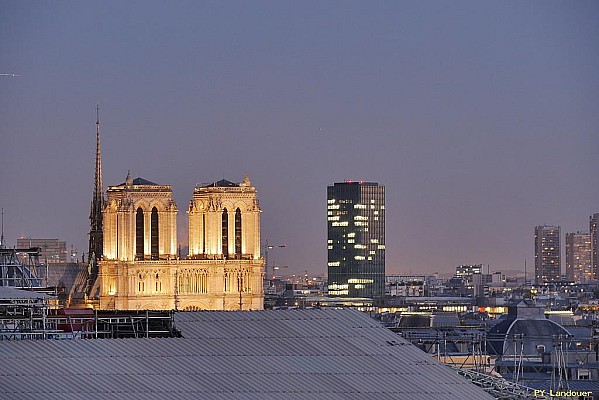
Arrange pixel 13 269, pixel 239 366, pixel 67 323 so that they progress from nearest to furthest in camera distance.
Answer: pixel 239 366, pixel 67 323, pixel 13 269

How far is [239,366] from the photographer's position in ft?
266

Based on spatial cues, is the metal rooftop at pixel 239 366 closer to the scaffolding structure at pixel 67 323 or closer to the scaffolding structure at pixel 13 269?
the scaffolding structure at pixel 67 323

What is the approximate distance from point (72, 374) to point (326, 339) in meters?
9.79

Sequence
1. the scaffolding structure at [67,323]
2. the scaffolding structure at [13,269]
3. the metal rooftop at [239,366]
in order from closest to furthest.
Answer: the metal rooftop at [239,366], the scaffolding structure at [67,323], the scaffolding structure at [13,269]

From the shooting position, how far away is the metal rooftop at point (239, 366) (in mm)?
78788

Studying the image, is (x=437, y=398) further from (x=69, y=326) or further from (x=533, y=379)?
(x=533, y=379)

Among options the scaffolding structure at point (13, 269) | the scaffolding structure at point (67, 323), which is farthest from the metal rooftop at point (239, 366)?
the scaffolding structure at point (13, 269)

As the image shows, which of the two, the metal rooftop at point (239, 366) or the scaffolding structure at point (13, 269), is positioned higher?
the scaffolding structure at point (13, 269)

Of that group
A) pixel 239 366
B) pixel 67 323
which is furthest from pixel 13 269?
pixel 239 366

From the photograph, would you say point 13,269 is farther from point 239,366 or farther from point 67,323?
point 239,366

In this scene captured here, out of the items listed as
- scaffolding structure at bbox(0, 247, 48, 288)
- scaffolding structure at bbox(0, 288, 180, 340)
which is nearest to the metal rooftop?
scaffolding structure at bbox(0, 288, 180, 340)

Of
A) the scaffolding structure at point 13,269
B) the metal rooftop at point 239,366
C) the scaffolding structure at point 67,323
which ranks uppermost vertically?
the scaffolding structure at point 13,269

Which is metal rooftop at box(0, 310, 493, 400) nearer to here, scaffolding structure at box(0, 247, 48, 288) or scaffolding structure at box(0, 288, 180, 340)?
scaffolding structure at box(0, 288, 180, 340)

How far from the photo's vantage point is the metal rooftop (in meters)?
78.8
